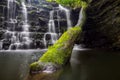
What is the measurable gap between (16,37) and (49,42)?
3.38m

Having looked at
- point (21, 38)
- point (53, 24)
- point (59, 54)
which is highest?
point (53, 24)

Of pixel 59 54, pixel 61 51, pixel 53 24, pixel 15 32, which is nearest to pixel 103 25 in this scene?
pixel 53 24

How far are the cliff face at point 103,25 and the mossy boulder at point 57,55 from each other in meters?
7.53

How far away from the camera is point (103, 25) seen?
17828 millimetres

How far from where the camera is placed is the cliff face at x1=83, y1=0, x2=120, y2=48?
16.4 meters

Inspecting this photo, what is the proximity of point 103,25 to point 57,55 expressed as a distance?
11.9 metres

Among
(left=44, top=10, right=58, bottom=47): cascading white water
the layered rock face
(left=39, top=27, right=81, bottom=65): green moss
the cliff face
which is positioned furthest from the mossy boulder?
(left=44, top=10, right=58, bottom=47): cascading white water

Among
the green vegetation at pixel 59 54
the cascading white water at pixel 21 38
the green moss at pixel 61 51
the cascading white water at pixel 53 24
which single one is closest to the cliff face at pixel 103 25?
the cascading white water at pixel 53 24

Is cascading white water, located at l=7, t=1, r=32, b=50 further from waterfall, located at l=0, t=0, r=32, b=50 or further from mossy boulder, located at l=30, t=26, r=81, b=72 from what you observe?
mossy boulder, located at l=30, t=26, r=81, b=72

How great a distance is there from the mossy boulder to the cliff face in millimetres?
7530

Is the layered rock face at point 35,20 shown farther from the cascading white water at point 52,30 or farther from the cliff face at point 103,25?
the cliff face at point 103,25

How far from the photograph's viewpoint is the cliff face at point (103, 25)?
645 inches

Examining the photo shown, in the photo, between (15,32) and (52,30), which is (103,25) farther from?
(15,32)

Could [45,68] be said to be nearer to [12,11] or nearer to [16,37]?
[16,37]
